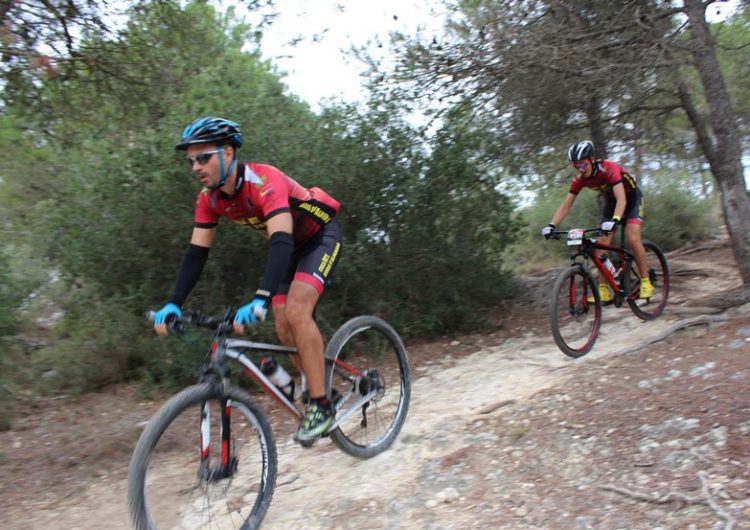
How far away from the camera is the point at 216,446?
123 inches

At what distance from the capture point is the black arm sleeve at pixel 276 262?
316 cm

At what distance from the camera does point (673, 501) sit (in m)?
3.00

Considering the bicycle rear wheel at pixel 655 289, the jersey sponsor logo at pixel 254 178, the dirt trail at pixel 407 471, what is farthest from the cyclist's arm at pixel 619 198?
the jersey sponsor logo at pixel 254 178

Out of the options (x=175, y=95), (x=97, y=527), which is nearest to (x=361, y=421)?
(x=97, y=527)

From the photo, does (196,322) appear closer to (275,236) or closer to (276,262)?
(276,262)

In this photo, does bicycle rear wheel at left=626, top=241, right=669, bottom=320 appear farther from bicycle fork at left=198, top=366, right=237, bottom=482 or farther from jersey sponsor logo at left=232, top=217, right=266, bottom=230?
bicycle fork at left=198, top=366, right=237, bottom=482

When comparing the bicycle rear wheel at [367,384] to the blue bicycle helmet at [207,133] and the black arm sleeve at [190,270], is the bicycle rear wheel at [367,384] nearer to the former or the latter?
the black arm sleeve at [190,270]

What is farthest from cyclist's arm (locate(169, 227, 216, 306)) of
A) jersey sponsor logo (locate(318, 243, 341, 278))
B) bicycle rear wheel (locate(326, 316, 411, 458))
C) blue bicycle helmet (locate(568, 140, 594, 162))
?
blue bicycle helmet (locate(568, 140, 594, 162))

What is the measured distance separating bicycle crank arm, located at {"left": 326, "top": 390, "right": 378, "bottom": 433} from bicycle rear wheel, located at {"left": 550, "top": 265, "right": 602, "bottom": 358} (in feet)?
8.12

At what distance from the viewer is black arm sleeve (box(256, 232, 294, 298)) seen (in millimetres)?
3160

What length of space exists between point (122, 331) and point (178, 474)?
3258 millimetres

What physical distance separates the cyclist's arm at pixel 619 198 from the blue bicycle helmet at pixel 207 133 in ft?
14.1

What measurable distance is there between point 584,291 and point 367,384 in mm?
2964

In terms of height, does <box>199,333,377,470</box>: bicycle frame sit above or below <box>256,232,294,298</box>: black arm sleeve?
below
